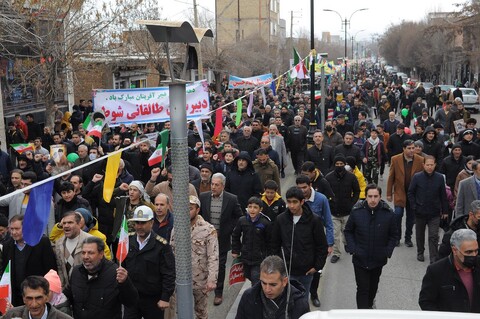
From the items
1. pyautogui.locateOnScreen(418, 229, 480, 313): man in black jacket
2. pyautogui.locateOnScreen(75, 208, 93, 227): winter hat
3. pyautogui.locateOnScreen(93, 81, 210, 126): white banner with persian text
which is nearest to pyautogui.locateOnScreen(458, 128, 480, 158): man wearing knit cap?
pyautogui.locateOnScreen(93, 81, 210, 126): white banner with persian text

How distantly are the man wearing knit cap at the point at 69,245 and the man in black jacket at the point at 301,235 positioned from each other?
2.02m

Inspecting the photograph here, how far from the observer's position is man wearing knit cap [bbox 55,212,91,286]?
6219 mm

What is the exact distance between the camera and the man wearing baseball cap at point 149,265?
6.10 m

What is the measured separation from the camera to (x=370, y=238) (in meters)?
7.20

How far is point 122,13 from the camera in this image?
1983 cm

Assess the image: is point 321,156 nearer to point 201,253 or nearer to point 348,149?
point 348,149

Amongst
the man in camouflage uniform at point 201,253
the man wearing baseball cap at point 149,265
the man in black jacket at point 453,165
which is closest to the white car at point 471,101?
the man in black jacket at point 453,165

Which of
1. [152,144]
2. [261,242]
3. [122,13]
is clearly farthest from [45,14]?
[261,242]

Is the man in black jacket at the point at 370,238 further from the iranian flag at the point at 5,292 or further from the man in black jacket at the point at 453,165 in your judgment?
the man in black jacket at the point at 453,165

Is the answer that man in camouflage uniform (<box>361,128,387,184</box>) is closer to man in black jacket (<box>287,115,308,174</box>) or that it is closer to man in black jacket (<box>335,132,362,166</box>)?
man in black jacket (<box>335,132,362,166</box>)

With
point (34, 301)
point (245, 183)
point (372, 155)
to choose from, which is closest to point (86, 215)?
point (34, 301)

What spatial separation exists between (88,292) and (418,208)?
544 cm

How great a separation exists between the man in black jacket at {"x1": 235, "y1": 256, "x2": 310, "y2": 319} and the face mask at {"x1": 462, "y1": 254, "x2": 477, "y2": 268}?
1.40 metres

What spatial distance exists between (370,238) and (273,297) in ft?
8.82
